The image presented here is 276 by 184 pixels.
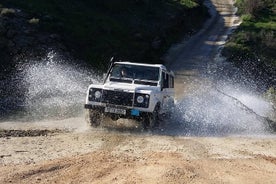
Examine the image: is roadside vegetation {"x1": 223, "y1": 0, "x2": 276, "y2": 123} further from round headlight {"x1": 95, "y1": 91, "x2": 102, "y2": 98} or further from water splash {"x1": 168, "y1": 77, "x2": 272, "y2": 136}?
round headlight {"x1": 95, "y1": 91, "x2": 102, "y2": 98}

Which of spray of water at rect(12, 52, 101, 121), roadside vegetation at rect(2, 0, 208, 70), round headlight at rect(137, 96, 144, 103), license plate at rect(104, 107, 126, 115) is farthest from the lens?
roadside vegetation at rect(2, 0, 208, 70)

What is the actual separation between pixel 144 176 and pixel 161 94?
6369mm

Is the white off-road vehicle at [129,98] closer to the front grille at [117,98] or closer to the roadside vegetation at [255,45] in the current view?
the front grille at [117,98]

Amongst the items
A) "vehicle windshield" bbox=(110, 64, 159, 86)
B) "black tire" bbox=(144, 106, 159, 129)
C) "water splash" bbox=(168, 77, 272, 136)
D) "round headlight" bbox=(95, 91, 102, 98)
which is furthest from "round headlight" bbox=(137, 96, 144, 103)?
"water splash" bbox=(168, 77, 272, 136)

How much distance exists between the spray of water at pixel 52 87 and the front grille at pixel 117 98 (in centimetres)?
328

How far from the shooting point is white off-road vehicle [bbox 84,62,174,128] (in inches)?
499

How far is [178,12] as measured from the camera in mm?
47406

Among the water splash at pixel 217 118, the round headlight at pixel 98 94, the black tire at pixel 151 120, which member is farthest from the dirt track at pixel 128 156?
the water splash at pixel 217 118

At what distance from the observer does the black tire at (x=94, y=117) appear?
13.0 meters

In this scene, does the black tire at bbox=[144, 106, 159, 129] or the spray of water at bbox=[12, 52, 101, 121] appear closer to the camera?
the black tire at bbox=[144, 106, 159, 129]

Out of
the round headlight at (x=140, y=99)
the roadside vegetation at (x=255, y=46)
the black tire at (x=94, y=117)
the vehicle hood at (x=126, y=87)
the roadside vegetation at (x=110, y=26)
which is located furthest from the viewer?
the roadside vegetation at (x=255, y=46)

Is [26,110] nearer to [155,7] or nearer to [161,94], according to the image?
[161,94]

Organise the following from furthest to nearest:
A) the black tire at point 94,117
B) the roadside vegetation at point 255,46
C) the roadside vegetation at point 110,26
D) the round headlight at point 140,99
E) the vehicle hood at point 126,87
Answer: the roadside vegetation at point 255,46 < the roadside vegetation at point 110,26 < the black tire at point 94,117 < the vehicle hood at point 126,87 < the round headlight at point 140,99

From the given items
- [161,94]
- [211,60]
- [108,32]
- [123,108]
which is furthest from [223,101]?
[211,60]
